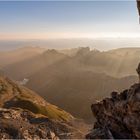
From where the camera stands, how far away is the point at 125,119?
2464 inches

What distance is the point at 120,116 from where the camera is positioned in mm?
65312

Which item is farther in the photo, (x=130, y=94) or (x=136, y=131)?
(x=130, y=94)

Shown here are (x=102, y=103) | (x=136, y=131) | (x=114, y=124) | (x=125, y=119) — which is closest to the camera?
(x=136, y=131)

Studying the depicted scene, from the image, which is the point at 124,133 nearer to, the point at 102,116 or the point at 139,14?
the point at 102,116

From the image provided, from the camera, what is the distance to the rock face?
198ft

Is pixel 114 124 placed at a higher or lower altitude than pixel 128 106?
lower

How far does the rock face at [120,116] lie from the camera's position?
198ft

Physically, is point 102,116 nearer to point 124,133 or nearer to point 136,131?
point 124,133

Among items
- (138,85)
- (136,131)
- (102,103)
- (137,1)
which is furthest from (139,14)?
(136,131)

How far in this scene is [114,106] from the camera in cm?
6794

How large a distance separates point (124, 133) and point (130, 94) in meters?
7.19

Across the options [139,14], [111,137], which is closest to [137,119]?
[111,137]

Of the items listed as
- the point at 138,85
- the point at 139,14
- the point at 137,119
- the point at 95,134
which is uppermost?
the point at 139,14

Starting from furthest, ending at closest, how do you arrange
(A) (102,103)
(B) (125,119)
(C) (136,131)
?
(A) (102,103) < (B) (125,119) < (C) (136,131)
